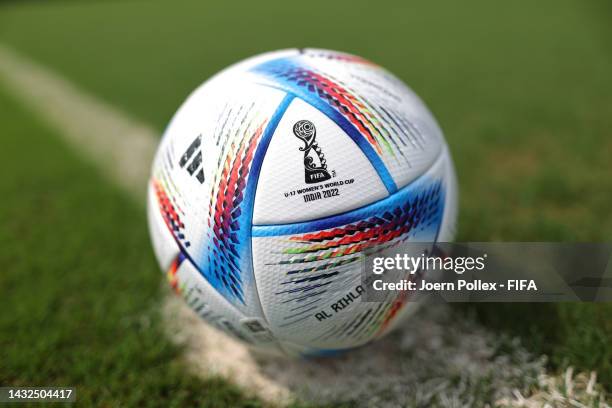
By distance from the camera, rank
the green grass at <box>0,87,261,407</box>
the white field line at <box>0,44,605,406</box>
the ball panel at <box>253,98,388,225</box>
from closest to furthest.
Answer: the ball panel at <box>253,98,388,225</box>, the white field line at <box>0,44,605,406</box>, the green grass at <box>0,87,261,407</box>

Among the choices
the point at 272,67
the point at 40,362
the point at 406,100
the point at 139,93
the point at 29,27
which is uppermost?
the point at 29,27

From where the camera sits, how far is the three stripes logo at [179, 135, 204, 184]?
213 cm

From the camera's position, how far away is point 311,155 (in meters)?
2.02

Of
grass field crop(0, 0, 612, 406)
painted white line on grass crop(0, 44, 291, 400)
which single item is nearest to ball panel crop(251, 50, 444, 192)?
grass field crop(0, 0, 612, 406)

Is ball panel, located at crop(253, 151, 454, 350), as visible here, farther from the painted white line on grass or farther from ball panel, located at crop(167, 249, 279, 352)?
the painted white line on grass

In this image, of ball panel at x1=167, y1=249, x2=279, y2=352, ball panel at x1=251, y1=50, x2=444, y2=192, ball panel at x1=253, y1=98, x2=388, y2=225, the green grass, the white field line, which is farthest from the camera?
the green grass

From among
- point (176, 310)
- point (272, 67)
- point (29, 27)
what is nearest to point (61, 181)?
point (176, 310)

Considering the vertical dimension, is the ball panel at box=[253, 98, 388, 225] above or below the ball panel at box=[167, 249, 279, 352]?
above

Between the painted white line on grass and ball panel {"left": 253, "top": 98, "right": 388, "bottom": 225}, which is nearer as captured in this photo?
ball panel {"left": 253, "top": 98, "right": 388, "bottom": 225}

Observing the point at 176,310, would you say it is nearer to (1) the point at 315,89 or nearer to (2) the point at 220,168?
(2) the point at 220,168

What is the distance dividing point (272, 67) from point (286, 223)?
30.1 inches

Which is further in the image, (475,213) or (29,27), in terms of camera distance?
(29,27)

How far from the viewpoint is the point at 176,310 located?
3.08 metres

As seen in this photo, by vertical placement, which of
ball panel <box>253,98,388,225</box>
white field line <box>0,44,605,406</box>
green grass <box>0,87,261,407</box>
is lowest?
white field line <box>0,44,605,406</box>
